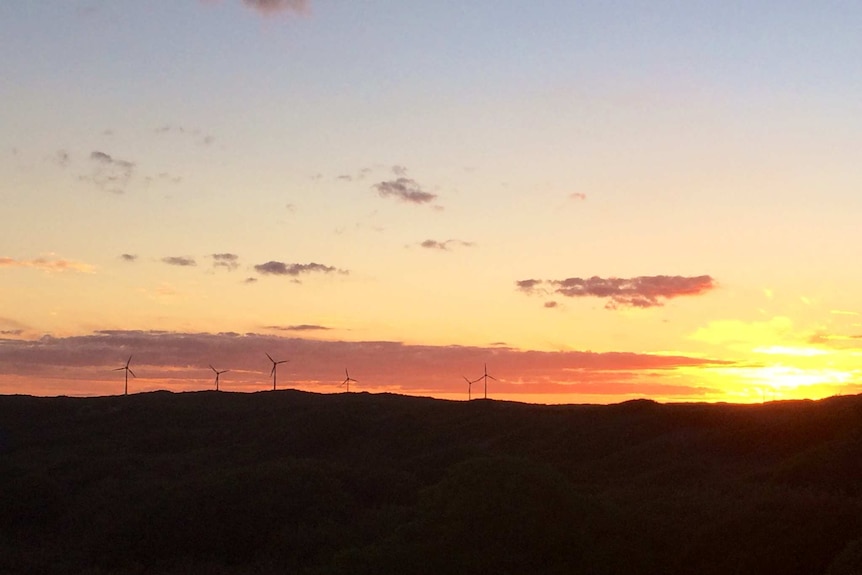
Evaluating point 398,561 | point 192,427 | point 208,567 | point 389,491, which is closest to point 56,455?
point 192,427

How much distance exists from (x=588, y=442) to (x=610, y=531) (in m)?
34.2

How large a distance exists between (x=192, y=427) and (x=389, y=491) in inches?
2123

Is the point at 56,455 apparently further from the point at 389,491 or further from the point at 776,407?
the point at 776,407

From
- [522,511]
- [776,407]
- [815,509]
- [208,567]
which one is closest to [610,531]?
[522,511]

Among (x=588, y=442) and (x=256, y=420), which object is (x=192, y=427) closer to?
(x=256, y=420)

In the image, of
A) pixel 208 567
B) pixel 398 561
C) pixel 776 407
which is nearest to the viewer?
pixel 398 561

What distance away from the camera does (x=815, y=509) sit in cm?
3644

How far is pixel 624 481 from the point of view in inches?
2131

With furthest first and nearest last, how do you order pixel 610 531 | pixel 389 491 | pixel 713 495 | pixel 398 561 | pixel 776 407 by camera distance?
pixel 776 407
pixel 389 491
pixel 713 495
pixel 610 531
pixel 398 561

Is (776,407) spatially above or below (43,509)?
above

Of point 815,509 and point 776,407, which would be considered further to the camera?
point 776,407

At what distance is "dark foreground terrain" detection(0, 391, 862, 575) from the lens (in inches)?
1366

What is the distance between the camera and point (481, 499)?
37.0 m

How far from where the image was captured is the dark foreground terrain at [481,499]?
3469cm
